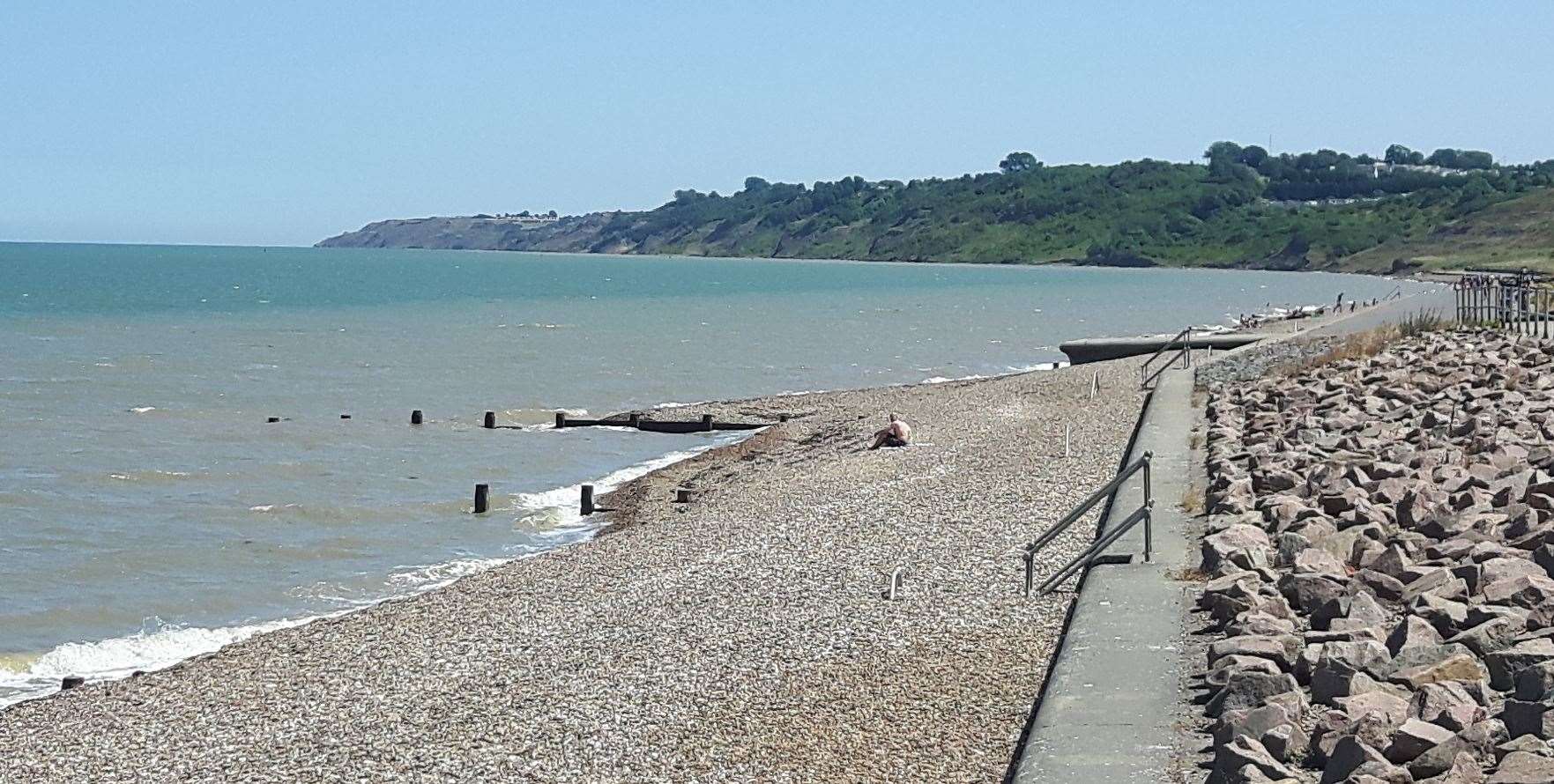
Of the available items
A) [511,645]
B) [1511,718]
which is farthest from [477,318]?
[1511,718]

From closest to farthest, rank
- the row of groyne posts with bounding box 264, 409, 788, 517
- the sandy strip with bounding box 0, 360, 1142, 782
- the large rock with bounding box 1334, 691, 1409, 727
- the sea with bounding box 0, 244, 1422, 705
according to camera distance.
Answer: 1. the large rock with bounding box 1334, 691, 1409, 727
2. the sandy strip with bounding box 0, 360, 1142, 782
3. the sea with bounding box 0, 244, 1422, 705
4. the row of groyne posts with bounding box 264, 409, 788, 517

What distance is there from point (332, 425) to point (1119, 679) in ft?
93.0

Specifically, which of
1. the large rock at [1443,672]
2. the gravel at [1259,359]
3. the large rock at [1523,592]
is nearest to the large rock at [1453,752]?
the large rock at [1443,672]

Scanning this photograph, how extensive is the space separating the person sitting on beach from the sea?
13.1 feet

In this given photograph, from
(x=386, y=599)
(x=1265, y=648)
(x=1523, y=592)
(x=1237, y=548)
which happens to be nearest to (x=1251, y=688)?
(x=1265, y=648)

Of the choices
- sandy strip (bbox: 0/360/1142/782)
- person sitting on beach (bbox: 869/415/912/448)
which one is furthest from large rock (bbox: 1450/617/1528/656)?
person sitting on beach (bbox: 869/415/912/448)

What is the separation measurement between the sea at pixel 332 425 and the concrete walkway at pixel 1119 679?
27.8 ft

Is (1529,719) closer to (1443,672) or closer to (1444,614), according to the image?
(1443,672)

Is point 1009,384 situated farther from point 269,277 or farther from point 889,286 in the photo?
point 269,277

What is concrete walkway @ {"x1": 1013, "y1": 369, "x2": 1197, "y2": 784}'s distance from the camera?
6957mm

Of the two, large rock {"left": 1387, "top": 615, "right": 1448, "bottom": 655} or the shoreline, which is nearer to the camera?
large rock {"left": 1387, "top": 615, "right": 1448, "bottom": 655}

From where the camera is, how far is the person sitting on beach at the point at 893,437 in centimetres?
2583

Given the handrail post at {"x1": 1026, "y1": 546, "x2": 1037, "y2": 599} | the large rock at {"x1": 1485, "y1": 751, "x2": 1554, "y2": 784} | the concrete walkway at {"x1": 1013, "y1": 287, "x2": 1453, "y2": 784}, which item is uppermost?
the large rock at {"x1": 1485, "y1": 751, "x2": 1554, "y2": 784}

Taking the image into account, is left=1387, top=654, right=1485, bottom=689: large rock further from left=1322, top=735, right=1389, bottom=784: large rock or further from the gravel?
the gravel
